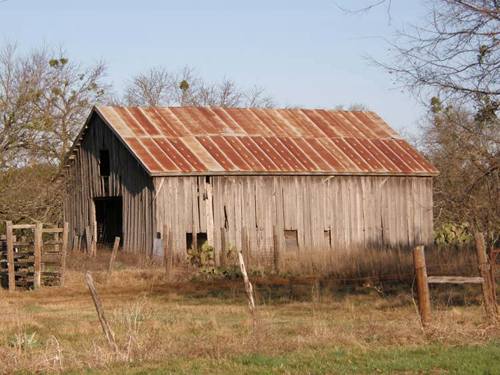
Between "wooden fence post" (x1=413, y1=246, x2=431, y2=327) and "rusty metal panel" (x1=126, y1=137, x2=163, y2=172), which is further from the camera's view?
"rusty metal panel" (x1=126, y1=137, x2=163, y2=172)

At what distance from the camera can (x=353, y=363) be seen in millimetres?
10602

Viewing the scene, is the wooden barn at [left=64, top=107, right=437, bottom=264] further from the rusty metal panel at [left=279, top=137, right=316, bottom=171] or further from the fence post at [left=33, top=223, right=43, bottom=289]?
the fence post at [left=33, top=223, right=43, bottom=289]

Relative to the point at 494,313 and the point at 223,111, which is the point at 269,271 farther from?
the point at 494,313

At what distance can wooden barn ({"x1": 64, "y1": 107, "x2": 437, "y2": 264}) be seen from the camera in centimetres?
2945

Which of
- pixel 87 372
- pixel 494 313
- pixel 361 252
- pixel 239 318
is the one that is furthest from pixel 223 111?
pixel 87 372

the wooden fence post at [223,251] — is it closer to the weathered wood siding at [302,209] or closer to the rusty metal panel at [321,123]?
the weathered wood siding at [302,209]

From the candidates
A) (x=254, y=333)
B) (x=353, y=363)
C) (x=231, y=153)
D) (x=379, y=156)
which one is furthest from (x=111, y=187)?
(x=353, y=363)

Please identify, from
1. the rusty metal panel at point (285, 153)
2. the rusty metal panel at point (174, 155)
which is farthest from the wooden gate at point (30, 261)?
the rusty metal panel at point (285, 153)

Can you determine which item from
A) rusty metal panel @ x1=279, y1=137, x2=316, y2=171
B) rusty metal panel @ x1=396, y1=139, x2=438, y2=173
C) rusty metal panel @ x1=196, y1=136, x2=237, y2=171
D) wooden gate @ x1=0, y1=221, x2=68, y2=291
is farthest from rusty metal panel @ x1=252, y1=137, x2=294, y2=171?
wooden gate @ x1=0, y1=221, x2=68, y2=291

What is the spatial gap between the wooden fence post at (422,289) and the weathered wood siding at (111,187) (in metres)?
16.7

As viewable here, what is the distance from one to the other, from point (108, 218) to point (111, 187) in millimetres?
3003

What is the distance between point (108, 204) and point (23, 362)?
2371cm

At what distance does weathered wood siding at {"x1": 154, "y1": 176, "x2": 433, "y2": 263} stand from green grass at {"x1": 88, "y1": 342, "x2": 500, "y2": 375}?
1633cm

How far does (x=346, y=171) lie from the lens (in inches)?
1261
